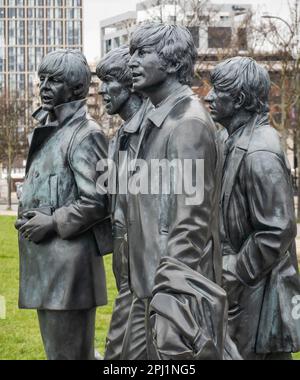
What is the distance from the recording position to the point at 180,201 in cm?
498

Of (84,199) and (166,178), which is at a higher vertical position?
(166,178)

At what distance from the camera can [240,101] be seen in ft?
22.8

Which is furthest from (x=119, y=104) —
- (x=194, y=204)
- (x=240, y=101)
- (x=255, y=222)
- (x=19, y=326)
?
(x=19, y=326)

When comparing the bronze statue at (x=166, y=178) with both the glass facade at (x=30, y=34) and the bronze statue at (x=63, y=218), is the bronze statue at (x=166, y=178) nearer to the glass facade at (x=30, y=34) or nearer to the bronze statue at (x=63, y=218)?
the bronze statue at (x=63, y=218)

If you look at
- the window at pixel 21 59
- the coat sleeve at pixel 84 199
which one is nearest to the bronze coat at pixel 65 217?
the coat sleeve at pixel 84 199

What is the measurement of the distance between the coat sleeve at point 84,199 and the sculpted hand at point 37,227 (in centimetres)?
5

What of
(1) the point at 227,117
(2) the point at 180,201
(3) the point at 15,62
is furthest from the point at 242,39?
(3) the point at 15,62

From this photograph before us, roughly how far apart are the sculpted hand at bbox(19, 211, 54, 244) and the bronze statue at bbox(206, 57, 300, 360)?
1.12 metres

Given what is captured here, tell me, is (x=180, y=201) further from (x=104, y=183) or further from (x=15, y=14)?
(x=15, y=14)

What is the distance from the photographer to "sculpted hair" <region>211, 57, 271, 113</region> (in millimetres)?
6926

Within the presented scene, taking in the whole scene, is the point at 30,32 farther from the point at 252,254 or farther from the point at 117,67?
the point at 252,254

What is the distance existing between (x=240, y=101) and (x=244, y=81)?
0.44 ft

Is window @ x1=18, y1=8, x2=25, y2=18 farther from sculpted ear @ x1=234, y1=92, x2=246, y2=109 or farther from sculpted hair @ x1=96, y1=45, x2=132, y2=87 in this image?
sculpted ear @ x1=234, y1=92, x2=246, y2=109

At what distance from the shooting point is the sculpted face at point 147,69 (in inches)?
208
